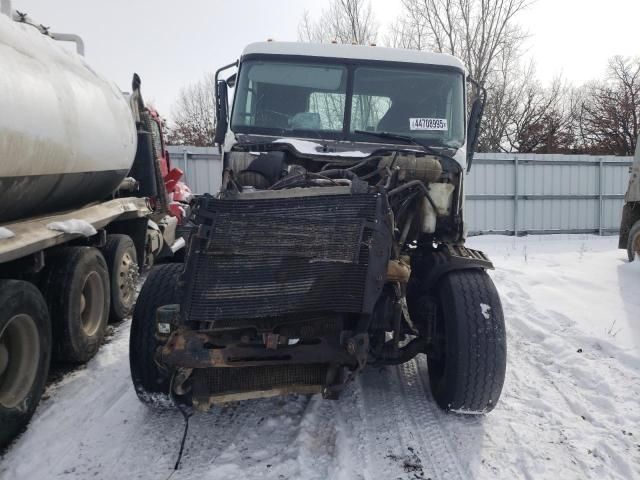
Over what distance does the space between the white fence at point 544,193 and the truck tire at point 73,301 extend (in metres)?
11.7

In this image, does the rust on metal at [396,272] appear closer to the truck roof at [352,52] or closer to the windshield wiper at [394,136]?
the windshield wiper at [394,136]

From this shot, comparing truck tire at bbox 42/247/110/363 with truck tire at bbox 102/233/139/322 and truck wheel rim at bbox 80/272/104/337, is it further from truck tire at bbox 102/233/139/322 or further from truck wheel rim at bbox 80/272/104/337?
truck tire at bbox 102/233/139/322

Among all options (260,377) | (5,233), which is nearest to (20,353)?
(5,233)

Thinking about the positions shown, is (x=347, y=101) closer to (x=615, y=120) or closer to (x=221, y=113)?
(x=221, y=113)

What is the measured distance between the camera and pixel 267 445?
3055 millimetres

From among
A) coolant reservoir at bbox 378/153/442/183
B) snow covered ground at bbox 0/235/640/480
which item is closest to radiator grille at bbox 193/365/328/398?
snow covered ground at bbox 0/235/640/480

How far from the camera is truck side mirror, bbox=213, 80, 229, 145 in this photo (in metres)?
4.85

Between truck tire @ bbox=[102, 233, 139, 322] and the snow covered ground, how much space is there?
105 cm

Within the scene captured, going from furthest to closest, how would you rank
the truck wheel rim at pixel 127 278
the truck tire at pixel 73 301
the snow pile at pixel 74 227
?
the truck wheel rim at pixel 127 278
the truck tire at pixel 73 301
the snow pile at pixel 74 227

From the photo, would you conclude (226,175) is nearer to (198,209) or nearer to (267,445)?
(198,209)

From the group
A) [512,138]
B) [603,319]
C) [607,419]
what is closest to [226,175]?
[607,419]

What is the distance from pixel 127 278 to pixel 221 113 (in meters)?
2.50

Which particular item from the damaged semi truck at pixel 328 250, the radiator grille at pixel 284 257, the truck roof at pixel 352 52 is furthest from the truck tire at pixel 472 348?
the truck roof at pixel 352 52

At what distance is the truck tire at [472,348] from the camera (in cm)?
324
